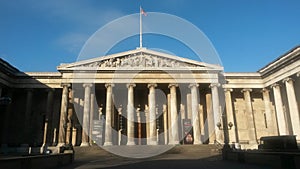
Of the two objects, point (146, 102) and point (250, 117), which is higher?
point (146, 102)

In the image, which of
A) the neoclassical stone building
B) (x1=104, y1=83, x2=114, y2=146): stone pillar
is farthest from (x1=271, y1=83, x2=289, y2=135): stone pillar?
(x1=104, y1=83, x2=114, y2=146): stone pillar

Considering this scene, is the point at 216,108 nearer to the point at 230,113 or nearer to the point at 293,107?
the point at 230,113

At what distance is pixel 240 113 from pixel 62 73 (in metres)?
27.6

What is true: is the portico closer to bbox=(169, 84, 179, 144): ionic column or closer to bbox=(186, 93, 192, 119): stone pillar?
bbox=(169, 84, 179, 144): ionic column

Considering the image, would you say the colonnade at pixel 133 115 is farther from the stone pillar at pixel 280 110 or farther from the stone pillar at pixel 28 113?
the stone pillar at pixel 280 110

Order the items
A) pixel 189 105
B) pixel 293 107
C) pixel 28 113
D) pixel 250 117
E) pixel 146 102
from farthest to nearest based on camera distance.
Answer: pixel 146 102 → pixel 250 117 → pixel 189 105 → pixel 28 113 → pixel 293 107

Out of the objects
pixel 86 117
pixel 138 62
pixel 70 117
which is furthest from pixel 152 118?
pixel 70 117

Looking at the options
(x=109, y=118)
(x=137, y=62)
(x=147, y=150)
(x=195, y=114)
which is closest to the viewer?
(x=147, y=150)

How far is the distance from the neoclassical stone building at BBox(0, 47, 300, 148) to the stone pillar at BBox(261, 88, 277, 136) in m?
0.14

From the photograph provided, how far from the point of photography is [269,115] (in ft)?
122

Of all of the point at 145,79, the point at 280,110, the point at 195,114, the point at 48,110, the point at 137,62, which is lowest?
the point at 195,114

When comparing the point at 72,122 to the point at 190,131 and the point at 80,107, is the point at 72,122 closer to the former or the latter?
the point at 80,107

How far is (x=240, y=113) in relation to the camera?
4003 cm

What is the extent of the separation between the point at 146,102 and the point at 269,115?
18357 millimetres
